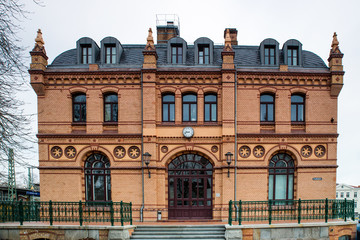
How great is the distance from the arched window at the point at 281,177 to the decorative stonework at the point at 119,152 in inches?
352

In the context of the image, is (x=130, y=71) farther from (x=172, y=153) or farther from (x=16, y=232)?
(x=16, y=232)

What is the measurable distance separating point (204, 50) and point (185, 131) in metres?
5.48

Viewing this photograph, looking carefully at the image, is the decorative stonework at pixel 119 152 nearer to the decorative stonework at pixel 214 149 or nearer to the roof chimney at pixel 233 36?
the decorative stonework at pixel 214 149

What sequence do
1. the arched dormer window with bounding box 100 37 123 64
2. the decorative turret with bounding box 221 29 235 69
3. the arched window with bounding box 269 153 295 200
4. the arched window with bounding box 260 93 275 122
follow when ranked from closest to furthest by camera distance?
the decorative turret with bounding box 221 29 235 69 → the arched window with bounding box 269 153 295 200 → the arched window with bounding box 260 93 275 122 → the arched dormer window with bounding box 100 37 123 64

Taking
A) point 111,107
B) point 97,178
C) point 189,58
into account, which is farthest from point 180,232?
point 189,58

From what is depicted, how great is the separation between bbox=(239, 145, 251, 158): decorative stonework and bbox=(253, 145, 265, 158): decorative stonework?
0.37 m

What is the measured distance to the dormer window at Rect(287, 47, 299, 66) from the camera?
15566mm

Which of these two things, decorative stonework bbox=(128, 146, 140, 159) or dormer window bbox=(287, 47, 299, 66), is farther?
dormer window bbox=(287, 47, 299, 66)

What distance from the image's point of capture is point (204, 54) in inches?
609

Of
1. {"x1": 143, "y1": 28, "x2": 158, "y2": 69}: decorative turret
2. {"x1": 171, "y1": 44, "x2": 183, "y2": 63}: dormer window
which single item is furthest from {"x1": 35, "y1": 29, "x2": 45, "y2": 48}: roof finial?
{"x1": 171, "y1": 44, "x2": 183, "y2": 63}: dormer window

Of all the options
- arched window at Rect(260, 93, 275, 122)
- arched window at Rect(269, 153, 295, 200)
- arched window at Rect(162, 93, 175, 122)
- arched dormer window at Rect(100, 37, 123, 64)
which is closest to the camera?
arched window at Rect(269, 153, 295, 200)

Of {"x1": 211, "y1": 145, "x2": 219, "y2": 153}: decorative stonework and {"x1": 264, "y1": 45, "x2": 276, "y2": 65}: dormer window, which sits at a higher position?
{"x1": 264, "y1": 45, "x2": 276, "y2": 65}: dormer window

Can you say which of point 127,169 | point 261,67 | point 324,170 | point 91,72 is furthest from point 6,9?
point 324,170

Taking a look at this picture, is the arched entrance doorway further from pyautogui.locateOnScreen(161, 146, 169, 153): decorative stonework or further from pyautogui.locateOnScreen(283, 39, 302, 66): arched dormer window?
pyautogui.locateOnScreen(283, 39, 302, 66): arched dormer window
